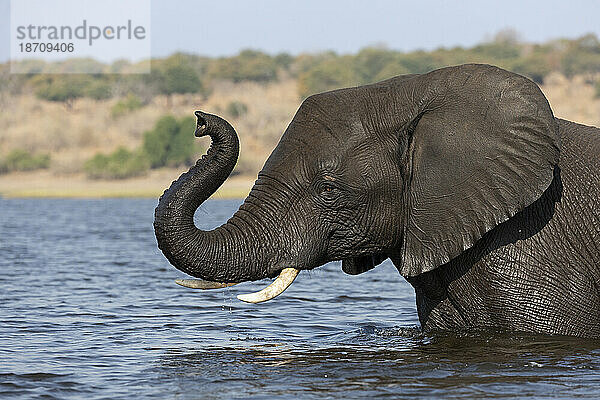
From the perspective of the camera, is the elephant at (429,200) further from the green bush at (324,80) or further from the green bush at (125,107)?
the green bush at (324,80)

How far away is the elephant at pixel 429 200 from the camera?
256 inches

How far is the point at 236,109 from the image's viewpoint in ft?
212

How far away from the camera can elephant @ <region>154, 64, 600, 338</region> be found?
21.4ft

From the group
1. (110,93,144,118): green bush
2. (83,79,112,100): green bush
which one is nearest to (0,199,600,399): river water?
(110,93,144,118): green bush

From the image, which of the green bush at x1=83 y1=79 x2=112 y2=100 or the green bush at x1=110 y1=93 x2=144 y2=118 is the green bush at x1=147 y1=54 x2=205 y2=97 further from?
the green bush at x1=110 y1=93 x2=144 y2=118

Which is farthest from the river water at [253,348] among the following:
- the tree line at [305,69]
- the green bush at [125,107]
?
the tree line at [305,69]

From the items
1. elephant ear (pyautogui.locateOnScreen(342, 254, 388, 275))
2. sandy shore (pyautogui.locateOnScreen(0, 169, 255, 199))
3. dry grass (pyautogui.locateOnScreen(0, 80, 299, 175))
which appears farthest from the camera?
dry grass (pyautogui.locateOnScreen(0, 80, 299, 175))

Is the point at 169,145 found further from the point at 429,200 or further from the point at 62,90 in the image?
the point at 429,200

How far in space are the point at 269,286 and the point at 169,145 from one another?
49.8 m

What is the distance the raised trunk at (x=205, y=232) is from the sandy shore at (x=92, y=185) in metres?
41.9

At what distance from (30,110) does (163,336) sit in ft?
206

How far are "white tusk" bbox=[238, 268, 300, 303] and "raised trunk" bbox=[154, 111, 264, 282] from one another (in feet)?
0.35

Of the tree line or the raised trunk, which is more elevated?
the tree line

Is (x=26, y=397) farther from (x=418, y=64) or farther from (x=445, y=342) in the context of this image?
(x=418, y=64)
